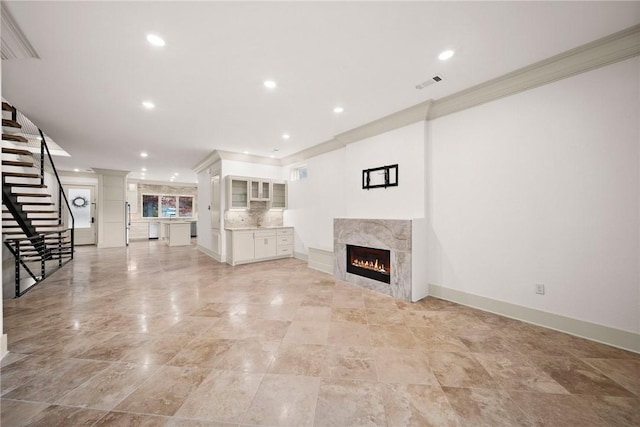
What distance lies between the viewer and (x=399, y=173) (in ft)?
13.1

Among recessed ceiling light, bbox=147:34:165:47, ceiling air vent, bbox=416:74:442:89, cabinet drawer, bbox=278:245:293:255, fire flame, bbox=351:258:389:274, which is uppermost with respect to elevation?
ceiling air vent, bbox=416:74:442:89

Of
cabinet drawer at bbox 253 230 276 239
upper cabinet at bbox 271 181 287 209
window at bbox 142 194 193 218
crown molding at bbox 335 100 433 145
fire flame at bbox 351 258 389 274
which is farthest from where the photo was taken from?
window at bbox 142 194 193 218

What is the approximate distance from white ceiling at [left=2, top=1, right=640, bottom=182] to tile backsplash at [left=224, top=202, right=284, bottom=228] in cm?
278

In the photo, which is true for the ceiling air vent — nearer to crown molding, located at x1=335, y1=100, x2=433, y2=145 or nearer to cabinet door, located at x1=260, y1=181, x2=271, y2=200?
crown molding, located at x1=335, y1=100, x2=433, y2=145

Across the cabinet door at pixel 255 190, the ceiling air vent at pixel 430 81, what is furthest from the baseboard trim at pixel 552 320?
the cabinet door at pixel 255 190

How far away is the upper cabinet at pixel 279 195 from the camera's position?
6.82 meters

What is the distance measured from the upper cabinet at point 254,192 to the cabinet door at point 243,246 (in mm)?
797

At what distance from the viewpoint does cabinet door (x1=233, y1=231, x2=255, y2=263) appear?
5.80 m

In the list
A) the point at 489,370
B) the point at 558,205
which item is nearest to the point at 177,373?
the point at 489,370

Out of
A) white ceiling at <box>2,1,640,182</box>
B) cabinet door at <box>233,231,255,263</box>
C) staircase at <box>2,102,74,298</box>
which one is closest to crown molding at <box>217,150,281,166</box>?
white ceiling at <box>2,1,640,182</box>

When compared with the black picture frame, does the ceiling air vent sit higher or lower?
higher

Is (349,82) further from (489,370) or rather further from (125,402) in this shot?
(125,402)

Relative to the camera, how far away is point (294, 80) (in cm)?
293

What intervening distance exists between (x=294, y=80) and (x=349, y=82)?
0.69 meters
